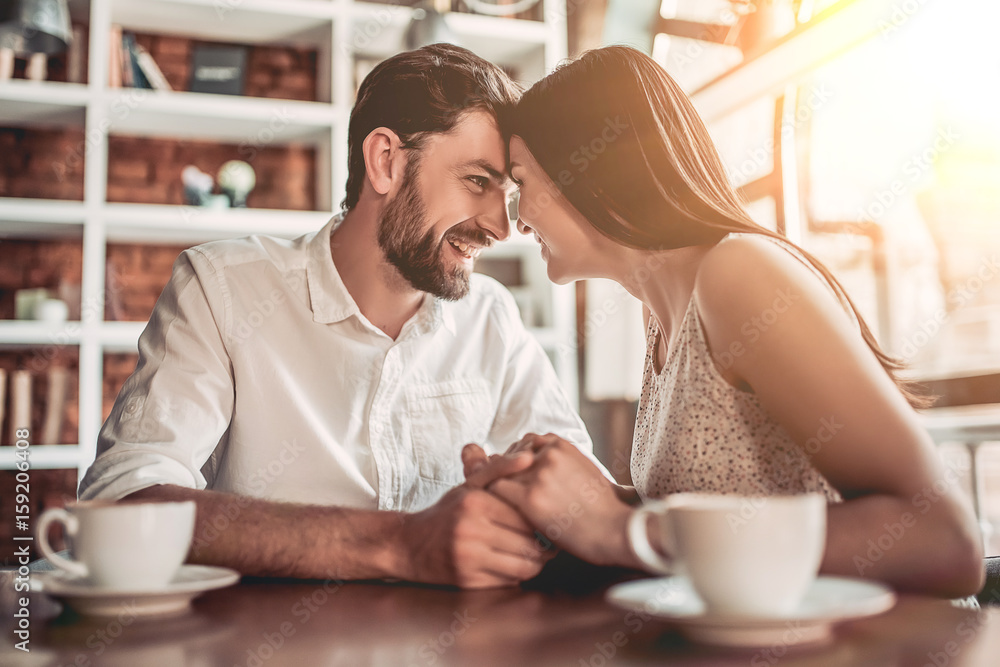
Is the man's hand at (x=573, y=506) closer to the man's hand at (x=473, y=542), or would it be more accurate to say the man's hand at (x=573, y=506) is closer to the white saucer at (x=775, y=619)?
the man's hand at (x=473, y=542)

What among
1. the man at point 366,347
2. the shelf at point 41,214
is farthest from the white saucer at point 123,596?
the shelf at point 41,214

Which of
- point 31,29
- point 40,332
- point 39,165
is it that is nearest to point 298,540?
point 40,332

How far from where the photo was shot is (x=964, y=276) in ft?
8.07

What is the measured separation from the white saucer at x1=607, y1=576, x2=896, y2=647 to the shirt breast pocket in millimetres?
935

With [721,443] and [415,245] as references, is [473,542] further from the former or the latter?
[415,245]

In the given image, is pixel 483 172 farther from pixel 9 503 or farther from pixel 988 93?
pixel 9 503

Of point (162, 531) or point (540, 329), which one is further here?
point (540, 329)

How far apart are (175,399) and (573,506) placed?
72 cm

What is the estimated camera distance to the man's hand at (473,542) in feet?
2.72

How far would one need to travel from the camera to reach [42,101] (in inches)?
119

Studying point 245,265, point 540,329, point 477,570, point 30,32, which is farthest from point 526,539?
point 30,32

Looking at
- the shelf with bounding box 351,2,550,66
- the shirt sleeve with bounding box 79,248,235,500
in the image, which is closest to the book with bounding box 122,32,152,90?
the shelf with bounding box 351,2,550,66

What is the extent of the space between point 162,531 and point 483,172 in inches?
42.3

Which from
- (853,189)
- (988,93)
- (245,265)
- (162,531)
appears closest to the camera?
(162,531)
